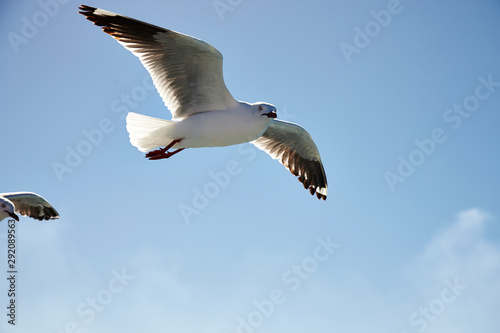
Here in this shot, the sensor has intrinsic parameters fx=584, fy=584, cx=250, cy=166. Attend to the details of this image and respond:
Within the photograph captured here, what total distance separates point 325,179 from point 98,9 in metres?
4.09

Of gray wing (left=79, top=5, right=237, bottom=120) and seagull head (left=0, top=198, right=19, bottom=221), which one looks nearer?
gray wing (left=79, top=5, right=237, bottom=120)

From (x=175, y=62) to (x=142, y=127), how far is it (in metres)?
0.77

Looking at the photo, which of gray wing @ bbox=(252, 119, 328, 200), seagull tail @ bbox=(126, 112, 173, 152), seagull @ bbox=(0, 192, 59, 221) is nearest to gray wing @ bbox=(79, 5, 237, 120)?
seagull tail @ bbox=(126, 112, 173, 152)

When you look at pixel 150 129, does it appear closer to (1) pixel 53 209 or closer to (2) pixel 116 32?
Result: (2) pixel 116 32

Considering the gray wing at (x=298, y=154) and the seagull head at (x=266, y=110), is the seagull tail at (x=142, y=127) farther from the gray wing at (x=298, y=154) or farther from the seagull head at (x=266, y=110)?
the gray wing at (x=298, y=154)

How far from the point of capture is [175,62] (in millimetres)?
5965

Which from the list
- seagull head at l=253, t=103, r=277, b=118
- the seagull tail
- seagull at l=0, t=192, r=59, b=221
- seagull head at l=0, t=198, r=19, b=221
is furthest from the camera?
seagull at l=0, t=192, r=59, b=221

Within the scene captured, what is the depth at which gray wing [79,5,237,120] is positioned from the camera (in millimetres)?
5734

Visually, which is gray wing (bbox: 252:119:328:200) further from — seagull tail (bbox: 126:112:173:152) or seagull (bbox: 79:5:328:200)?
seagull tail (bbox: 126:112:173:152)

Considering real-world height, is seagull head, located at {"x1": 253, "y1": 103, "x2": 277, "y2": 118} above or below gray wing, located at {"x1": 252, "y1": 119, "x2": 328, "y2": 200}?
below

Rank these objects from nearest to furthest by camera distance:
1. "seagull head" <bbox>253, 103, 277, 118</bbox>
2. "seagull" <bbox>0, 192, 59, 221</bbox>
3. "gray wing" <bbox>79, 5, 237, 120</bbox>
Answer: "gray wing" <bbox>79, 5, 237, 120</bbox>
"seagull head" <bbox>253, 103, 277, 118</bbox>
"seagull" <bbox>0, 192, 59, 221</bbox>

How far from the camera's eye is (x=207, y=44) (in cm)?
567

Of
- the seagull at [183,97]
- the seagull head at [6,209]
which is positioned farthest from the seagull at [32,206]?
the seagull at [183,97]

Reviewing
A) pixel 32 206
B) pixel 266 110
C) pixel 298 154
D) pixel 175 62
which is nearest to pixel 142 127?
pixel 175 62
